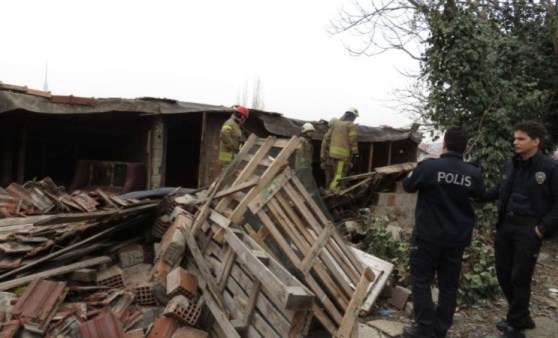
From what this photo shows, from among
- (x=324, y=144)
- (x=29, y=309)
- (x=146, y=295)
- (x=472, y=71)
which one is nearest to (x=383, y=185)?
(x=324, y=144)

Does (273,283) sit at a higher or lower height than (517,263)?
lower

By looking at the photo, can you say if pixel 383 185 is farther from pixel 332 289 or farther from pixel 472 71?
pixel 332 289

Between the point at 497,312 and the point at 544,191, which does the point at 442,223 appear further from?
the point at 497,312

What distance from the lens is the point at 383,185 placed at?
7.62 meters

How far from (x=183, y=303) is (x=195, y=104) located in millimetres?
5736

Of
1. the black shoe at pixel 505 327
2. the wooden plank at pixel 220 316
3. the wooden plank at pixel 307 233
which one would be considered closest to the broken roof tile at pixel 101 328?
the wooden plank at pixel 220 316

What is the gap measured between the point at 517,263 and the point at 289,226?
1.92 meters

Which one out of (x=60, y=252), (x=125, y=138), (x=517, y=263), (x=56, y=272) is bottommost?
(x=56, y=272)

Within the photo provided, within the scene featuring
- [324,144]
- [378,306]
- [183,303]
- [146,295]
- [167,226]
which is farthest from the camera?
[324,144]

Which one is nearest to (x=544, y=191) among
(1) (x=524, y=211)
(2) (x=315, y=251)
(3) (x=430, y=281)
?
(1) (x=524, y=211)

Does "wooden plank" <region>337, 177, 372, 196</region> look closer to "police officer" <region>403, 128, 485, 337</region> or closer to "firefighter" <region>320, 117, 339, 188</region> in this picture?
"firefighter" <region>320, 117, 339, 188</region>

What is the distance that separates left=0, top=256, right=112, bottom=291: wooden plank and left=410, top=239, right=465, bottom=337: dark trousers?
3.24 metres

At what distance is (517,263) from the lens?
138 inches

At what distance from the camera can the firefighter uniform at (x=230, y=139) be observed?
754 centimetres
